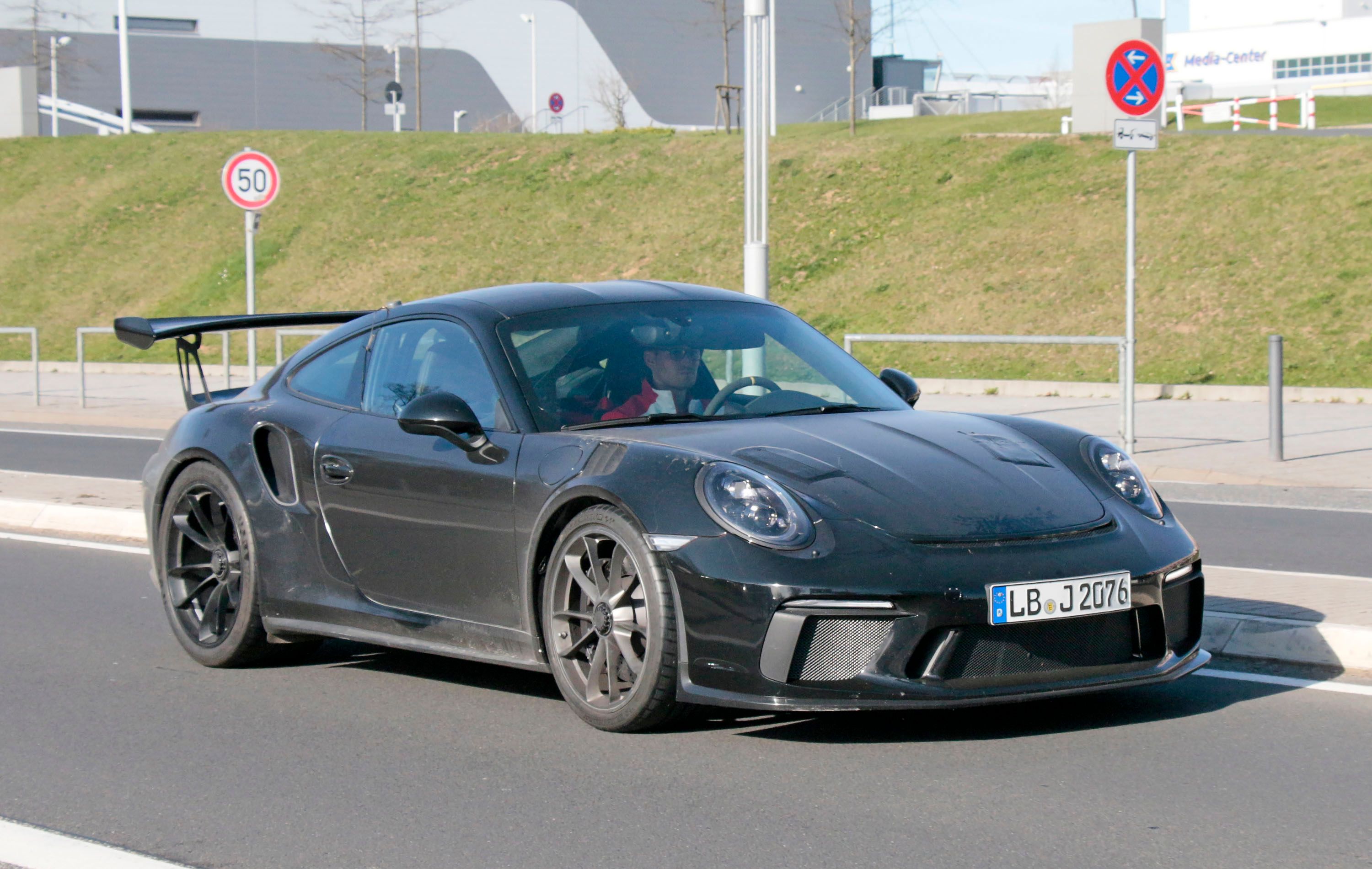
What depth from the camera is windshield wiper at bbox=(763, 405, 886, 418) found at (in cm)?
578

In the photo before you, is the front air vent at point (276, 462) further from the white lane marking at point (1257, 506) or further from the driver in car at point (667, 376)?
the white lane marking at point (1257, 506)

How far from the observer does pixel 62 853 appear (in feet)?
13.5

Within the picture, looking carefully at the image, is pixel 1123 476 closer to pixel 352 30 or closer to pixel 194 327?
pixel 194 327

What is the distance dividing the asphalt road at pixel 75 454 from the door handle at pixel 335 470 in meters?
7.78

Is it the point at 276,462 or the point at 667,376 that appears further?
the point at 276,462

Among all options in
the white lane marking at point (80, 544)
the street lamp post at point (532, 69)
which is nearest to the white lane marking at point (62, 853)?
the white lane marking at point (80, 544)

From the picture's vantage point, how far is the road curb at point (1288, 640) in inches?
237

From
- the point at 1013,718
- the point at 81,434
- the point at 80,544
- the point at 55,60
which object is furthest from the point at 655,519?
the point at 55,60

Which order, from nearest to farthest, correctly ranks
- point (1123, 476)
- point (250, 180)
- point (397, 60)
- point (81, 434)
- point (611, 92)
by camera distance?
point (1123, 476), point (250, 180), point (81, 434), point (397, 60), point (611, 92)

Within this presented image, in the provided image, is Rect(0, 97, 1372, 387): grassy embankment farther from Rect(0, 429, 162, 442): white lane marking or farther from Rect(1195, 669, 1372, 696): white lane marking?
Rect(1195, 669, 1372, 696): white lane marking

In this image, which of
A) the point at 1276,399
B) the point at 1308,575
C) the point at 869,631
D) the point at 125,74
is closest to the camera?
the point at 869,631

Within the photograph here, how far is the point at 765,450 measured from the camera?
5.15 meters

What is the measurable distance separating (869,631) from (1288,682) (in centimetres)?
203

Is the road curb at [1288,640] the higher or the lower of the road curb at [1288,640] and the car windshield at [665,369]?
the lower
